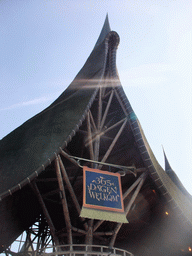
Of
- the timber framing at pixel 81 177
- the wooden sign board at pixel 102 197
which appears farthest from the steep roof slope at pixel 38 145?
the wooden sign board at pixel 102 197

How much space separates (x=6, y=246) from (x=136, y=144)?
32.2ft

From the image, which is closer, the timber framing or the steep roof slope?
the steep roof slope

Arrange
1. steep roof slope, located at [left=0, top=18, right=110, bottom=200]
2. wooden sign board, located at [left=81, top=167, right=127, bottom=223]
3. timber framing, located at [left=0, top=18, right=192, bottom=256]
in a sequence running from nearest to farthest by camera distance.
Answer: steep roof slope, located at [left=0, top=18, right=110, bottom=200]
wooden sign board, located at [left=81, top=167, right=127, bottom=223]
timber framing, located at [left=0, top=18, right=192, bottom=256]

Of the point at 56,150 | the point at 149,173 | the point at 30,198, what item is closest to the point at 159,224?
the point at 149,173

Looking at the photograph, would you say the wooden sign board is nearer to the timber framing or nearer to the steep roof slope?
the timber framing

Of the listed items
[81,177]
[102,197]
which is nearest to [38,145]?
[102,197]

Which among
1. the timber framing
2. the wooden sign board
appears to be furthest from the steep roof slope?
the wooden sign board

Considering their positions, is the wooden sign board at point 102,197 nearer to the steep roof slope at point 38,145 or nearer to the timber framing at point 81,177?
the timber framing at point 81,177

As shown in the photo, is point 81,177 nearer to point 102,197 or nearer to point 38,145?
point 102,197

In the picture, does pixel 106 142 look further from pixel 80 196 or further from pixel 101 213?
pixel 101 213

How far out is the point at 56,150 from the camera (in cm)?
1017

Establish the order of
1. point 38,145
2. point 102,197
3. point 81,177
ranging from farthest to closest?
point 81,177
point 38,145
point 102,197

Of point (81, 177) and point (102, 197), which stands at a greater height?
point (81, 177)

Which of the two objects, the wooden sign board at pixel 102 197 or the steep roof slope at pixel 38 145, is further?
the wooden sign board at pixel 102 197
